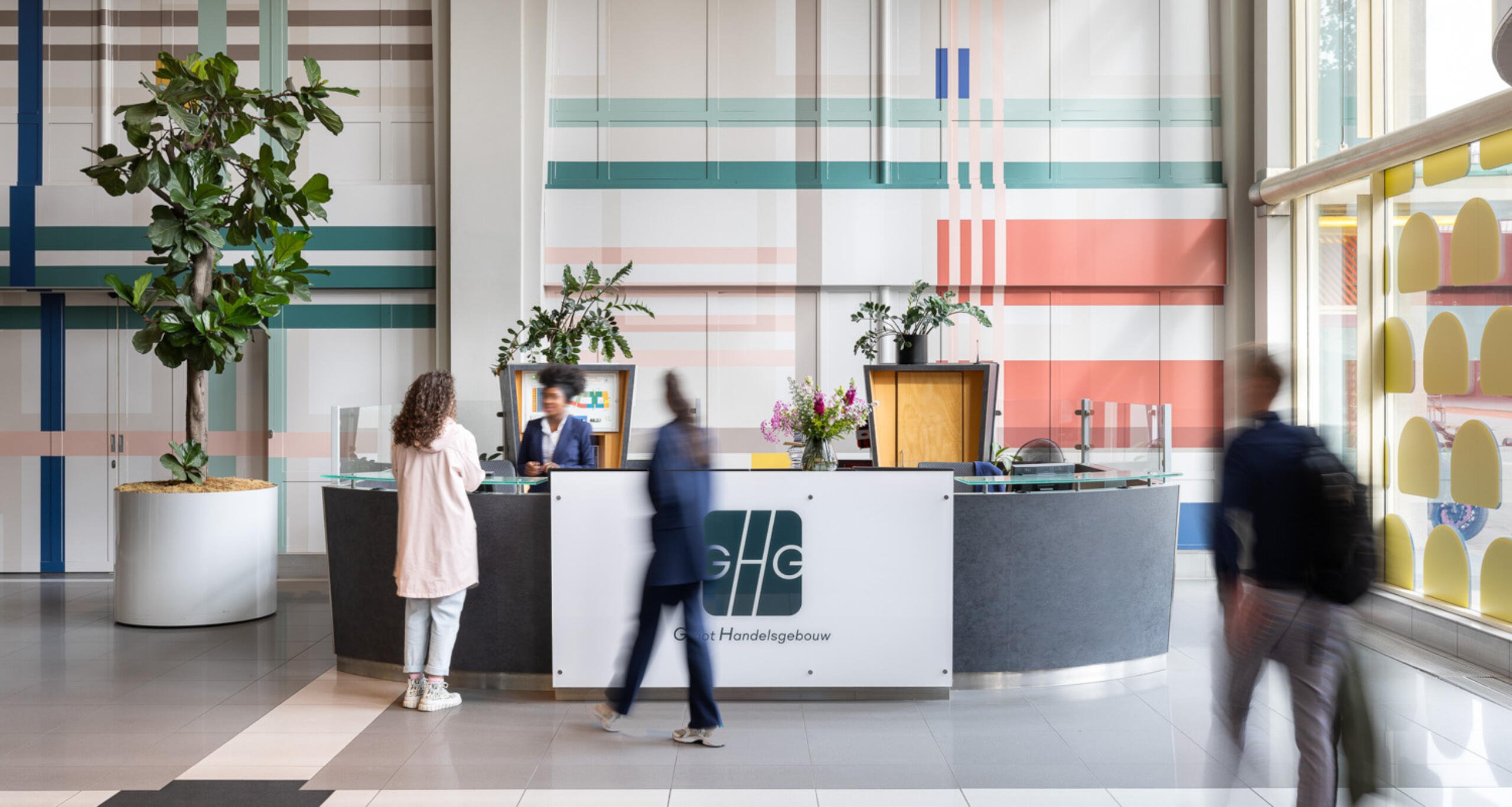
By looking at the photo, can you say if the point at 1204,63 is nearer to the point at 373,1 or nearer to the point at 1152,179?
the point at 1152,179

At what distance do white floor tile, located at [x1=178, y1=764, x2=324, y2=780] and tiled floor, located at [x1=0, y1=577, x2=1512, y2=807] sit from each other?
0.04ft

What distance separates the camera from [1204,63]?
8953 mm

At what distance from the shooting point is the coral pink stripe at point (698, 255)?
8.80m

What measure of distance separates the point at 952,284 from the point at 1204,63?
2.89 metres

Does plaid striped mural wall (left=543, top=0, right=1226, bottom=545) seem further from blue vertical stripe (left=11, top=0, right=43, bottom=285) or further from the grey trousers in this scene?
the grey trousers

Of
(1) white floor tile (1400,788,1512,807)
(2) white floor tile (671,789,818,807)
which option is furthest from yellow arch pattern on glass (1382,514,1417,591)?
(2) white floor tile (671,789,818,807)

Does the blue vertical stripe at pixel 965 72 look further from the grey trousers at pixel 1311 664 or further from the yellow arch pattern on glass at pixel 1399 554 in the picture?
the grey trousers at pixel 1311 664

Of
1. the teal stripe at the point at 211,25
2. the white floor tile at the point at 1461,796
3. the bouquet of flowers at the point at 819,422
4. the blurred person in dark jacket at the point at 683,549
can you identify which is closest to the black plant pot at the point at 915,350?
the bouquet of flowers at the point at 819,422

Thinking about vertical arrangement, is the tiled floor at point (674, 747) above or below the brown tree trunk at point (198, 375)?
below

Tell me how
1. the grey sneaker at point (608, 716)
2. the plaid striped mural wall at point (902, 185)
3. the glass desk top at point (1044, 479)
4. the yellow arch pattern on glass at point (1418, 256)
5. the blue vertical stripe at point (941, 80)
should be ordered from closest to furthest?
the grey sneaker at point (608, 716)
the glass desk top at point (1044, 479)
the yellow arch pattern on glass at point (1418, 256)
the plaid striped mural wall at point (902, 185)
the blue vertical stripe at point (941, 80)

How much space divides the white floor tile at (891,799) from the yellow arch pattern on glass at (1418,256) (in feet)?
16.5

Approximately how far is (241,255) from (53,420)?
2182mm

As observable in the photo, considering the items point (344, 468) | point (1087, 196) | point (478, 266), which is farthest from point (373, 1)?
point (1087, 196)

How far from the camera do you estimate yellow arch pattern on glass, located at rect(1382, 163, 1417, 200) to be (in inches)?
271
